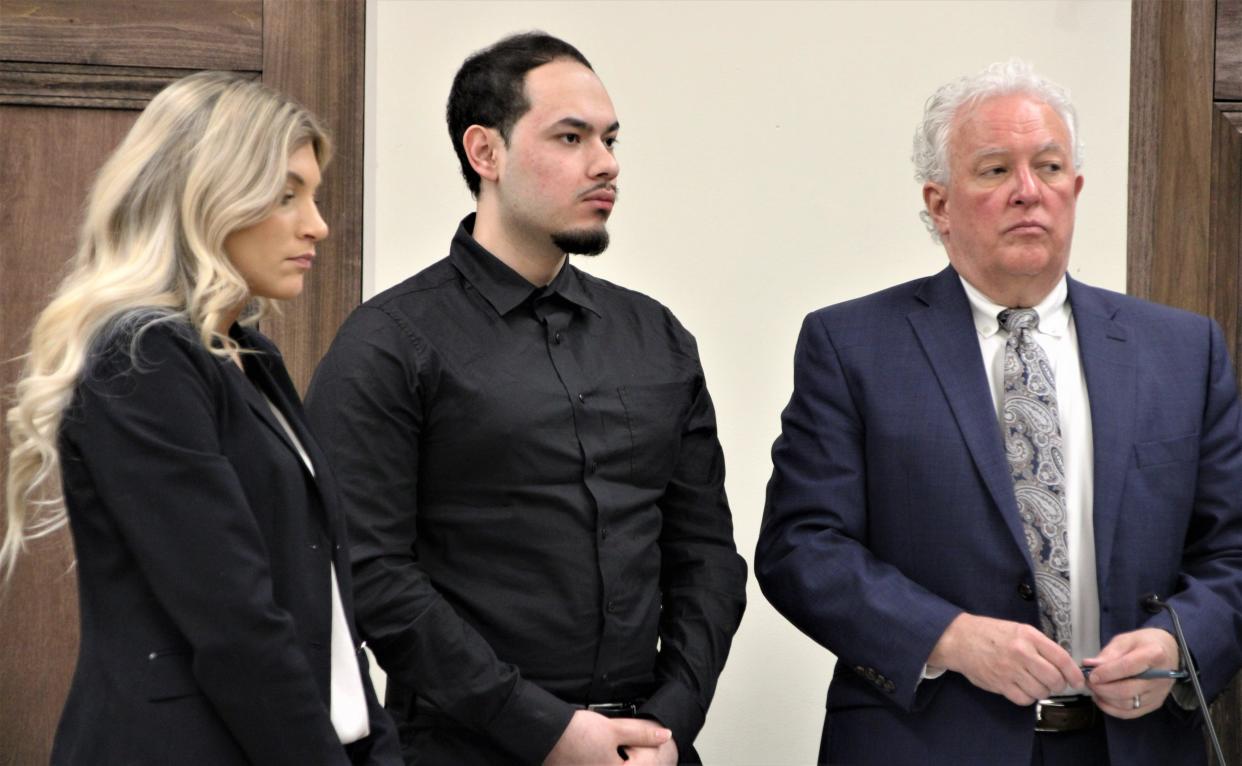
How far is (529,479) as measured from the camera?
7.28 ft

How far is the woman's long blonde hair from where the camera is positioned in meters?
1.61

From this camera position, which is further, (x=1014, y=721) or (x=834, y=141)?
(x=834, y=141)

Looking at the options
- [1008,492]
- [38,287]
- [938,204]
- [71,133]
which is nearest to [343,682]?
[1008,492]

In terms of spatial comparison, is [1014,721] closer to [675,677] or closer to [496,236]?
[675,677]

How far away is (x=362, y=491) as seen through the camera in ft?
7.01

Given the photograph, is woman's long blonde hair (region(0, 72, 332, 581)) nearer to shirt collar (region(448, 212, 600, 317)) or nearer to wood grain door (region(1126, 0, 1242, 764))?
shirt collar (region(448, 212, 600, 317))

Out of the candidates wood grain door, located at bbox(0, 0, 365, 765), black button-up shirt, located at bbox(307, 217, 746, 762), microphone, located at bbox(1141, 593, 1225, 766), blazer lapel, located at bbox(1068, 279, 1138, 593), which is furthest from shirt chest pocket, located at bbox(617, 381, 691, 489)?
wood grain door, located at bbox(0, 0, 365, 765)

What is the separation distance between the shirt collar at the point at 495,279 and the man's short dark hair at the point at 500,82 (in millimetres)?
131

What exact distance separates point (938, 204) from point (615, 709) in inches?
38.2

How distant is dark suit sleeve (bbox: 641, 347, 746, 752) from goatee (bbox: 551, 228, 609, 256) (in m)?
0.28

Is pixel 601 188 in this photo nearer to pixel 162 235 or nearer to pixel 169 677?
pixel 162 235

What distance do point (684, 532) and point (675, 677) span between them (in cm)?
24

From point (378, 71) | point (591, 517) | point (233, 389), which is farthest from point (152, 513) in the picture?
point (378, 71)

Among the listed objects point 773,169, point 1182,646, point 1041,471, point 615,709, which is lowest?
point 615,709
